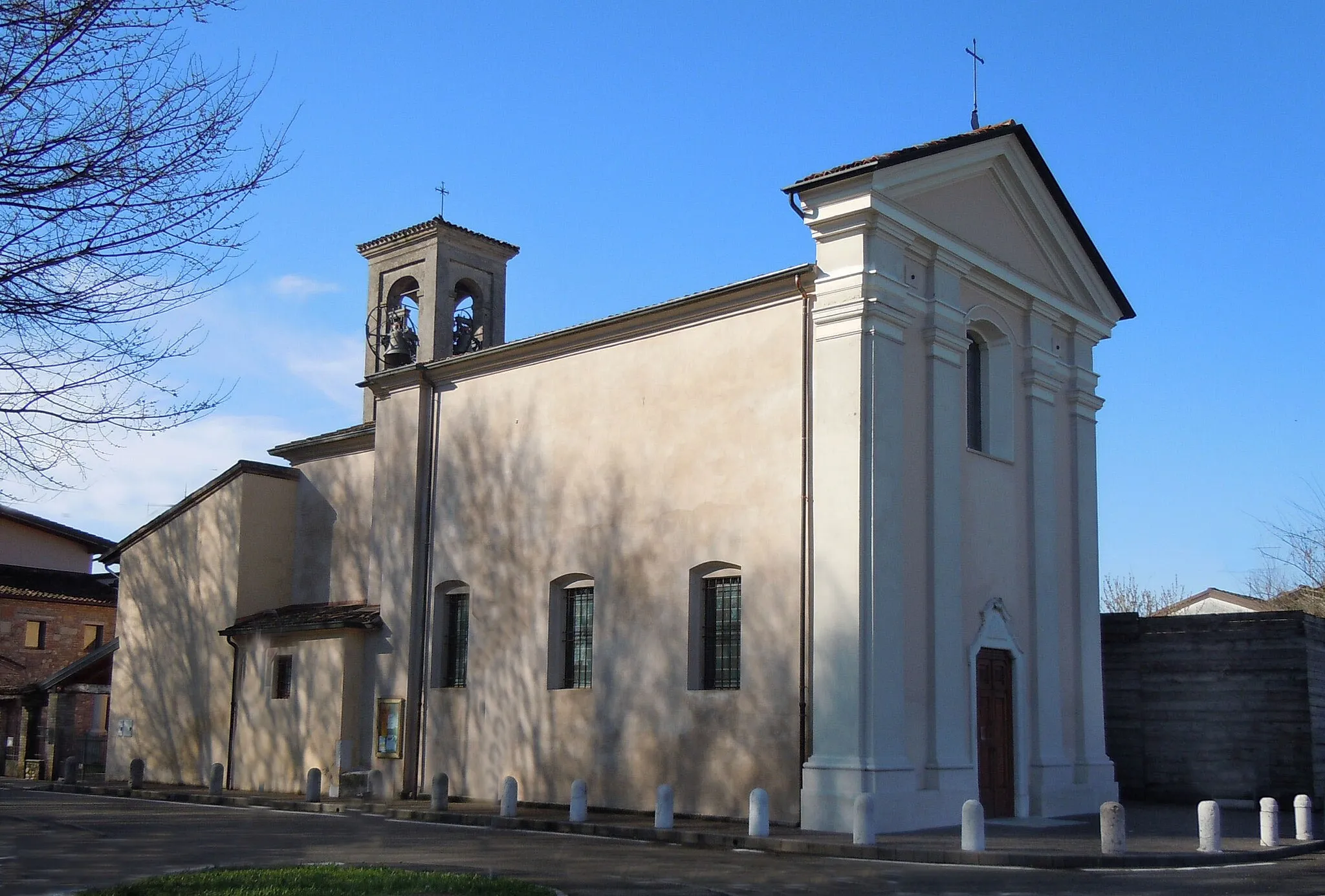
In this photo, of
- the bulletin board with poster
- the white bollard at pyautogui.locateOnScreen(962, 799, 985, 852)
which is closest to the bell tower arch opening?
the bulletin board with poster

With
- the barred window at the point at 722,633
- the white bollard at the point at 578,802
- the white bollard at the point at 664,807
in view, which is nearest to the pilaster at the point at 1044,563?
the barred window at the point at 722,633

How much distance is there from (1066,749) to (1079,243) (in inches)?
319

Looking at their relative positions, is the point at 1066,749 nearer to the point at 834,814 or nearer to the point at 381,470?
the point at 834,814

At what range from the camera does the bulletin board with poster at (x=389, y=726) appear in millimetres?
21719

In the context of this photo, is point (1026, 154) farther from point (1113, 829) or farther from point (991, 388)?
point (1113, 829)

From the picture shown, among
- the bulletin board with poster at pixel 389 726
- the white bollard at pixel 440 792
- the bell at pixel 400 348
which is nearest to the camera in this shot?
the white bollard at pixel 440 792

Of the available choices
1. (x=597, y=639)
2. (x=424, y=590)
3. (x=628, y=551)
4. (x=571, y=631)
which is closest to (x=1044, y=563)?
(x=628, y=551)

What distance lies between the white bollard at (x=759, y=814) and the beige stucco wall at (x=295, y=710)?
9530mm

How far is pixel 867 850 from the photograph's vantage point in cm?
1399

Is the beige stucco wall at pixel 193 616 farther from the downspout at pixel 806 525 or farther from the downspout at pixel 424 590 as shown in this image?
the downspout at pixel 806 525

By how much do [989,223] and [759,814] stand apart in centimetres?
963

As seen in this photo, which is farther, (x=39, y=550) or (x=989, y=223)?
(x=39, y=550)

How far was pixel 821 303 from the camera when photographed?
1714 cm

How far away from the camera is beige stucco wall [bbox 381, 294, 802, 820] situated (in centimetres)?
1744
